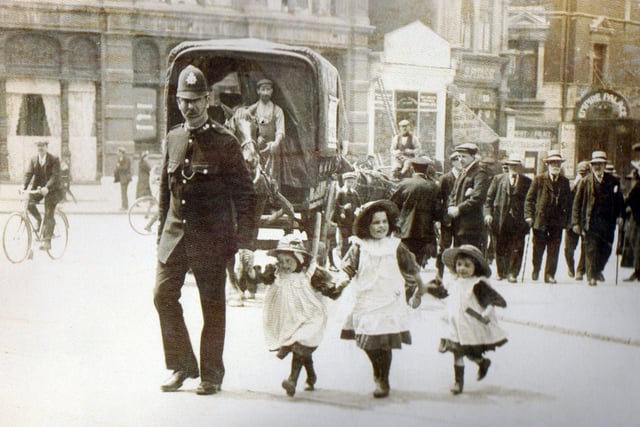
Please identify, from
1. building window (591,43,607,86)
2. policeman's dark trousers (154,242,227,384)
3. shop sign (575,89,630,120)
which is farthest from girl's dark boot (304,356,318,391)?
building window (591,43,607,86)

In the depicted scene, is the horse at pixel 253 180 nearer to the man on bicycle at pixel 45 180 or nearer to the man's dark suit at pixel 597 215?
the man on bicycle at pixel 45 180

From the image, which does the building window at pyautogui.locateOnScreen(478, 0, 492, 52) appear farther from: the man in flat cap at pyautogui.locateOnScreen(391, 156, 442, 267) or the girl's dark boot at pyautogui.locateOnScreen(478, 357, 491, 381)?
the girl's dark boot at pyautogui.locateOnScreen(478, 357, 491, 381)

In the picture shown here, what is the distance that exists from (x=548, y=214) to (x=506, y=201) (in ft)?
0.87

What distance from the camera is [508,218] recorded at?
313 cm

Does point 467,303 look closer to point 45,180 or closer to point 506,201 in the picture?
point 506,201

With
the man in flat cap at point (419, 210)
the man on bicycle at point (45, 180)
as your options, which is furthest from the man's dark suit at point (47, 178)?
the man in flat cap at point (419, 210)

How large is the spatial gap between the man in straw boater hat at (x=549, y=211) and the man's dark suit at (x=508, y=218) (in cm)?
6

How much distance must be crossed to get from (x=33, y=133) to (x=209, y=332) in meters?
1.23

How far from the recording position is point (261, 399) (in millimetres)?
2959

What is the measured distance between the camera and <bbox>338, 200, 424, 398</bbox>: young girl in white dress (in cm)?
293

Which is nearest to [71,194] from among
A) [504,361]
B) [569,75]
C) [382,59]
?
[382,59]

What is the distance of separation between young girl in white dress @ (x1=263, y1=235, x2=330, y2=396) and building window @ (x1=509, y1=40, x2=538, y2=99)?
1.32 m

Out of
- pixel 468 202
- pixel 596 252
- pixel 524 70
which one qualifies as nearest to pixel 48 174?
pixel 468 202

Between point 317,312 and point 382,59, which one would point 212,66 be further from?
point 317,312
